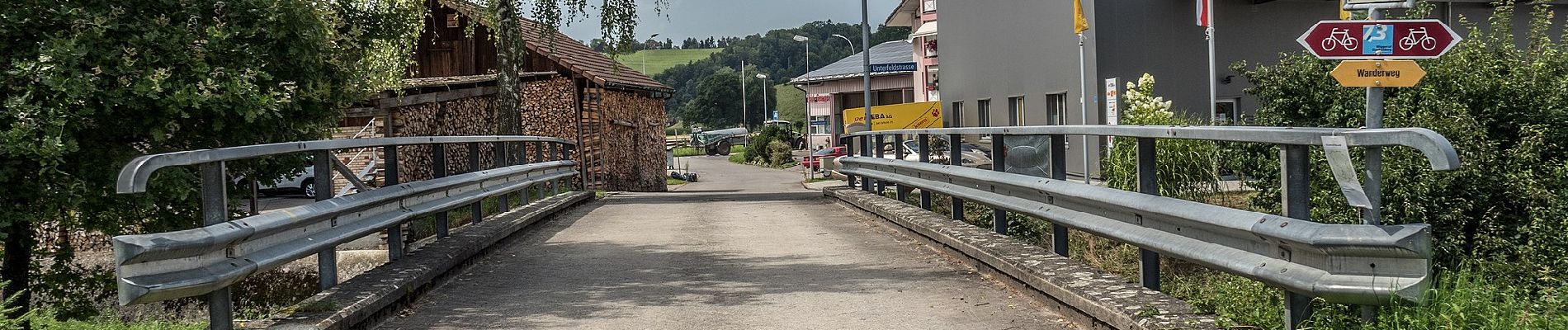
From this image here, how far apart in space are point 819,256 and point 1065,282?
3.22 metres

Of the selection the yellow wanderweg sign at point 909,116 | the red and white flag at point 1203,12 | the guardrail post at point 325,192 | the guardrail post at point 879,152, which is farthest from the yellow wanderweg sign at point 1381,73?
the yellow wanderweg sign at point 909,116

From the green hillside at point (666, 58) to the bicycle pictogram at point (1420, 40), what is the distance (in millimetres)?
164853

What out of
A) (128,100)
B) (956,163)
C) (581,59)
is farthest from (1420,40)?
(581,59)

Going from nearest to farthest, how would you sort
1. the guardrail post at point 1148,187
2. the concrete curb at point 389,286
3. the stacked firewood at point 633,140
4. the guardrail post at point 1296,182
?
the guardrail post at point 1296,182
the concrete curb at point 389,286
the guardrail post at point 1148,187
the stacked firewood at point 633,140

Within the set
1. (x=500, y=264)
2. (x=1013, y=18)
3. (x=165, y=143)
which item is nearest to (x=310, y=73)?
(x=165, y=143)

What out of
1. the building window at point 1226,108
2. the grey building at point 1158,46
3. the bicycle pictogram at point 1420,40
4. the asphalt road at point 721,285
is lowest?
the asphalt road at point 721,285

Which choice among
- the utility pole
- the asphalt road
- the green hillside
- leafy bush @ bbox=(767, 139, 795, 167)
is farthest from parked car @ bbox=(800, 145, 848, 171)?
the green hillside

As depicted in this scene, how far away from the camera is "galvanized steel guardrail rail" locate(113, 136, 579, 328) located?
4.37 metres

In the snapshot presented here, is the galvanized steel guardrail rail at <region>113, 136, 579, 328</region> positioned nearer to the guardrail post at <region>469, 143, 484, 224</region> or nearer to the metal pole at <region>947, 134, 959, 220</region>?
the guardrail post at <region>469, 143, 484, 224</region>

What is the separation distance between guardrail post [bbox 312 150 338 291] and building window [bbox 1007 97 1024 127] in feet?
79.9

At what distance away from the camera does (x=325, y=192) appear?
6172 mm

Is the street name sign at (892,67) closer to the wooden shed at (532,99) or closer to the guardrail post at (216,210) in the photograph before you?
the wooden shed at (532,99)

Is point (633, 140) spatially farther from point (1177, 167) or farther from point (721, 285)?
point (721, 285)

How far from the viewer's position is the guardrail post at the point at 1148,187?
552 centimetres
